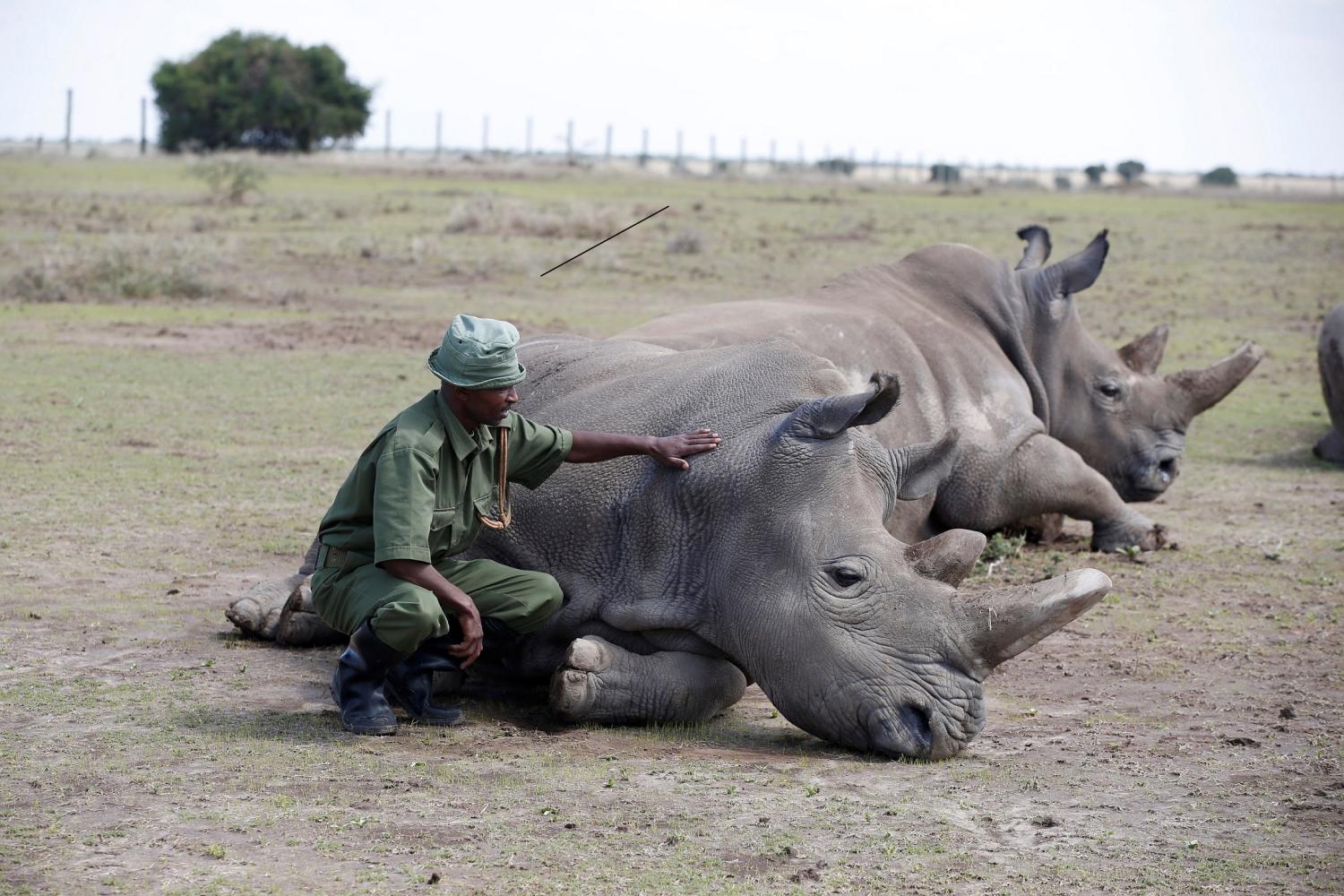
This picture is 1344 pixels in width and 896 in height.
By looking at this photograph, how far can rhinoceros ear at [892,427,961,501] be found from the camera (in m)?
5.77

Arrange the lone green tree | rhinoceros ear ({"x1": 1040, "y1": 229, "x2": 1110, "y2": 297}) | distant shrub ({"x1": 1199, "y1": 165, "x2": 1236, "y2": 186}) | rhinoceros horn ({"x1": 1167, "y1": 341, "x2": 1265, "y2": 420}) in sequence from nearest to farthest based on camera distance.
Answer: rhinoceros ear ({"x1": 1040, "y1": 229, "x2": 1110, "y2": 297})
rhinoceros horn ({"x1": 1167, "y1": 341, "x2": 1265, "y2": 420})
the lone green tree
distant shrub ({"x1": 1199, "y1": 165, "x2": 1236, "y2": 186})

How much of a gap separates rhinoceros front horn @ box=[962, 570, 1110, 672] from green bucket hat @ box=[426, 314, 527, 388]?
5.34 ft

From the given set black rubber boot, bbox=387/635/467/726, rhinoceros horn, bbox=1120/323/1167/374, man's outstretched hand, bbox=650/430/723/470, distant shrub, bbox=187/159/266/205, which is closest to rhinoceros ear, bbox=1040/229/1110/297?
rhinoceros horn, bbox=1120/323/1167/374

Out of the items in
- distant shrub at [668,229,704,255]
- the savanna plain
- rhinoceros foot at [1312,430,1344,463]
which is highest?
distant shrub at [668,229,704,255]

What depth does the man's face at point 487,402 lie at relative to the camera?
537 cm

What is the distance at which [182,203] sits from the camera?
31.3 metres

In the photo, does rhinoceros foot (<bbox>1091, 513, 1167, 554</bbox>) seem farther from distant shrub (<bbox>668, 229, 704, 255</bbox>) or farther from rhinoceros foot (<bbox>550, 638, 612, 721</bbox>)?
distant shrub (<bbox>668, 229, 704, 255</bbox>)

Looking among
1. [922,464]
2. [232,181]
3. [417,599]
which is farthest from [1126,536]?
[232,181]

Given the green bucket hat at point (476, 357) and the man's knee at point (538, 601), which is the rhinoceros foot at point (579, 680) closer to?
the man's knee at point (538, 601)


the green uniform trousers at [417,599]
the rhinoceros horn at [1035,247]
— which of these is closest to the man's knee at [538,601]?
the green uniform trousers at [417,599]

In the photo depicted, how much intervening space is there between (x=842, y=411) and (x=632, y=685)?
3.67ft

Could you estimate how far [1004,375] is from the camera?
847cm

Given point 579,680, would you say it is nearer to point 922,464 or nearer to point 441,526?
point 441,526

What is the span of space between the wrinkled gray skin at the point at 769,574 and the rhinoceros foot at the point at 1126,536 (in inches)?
121
